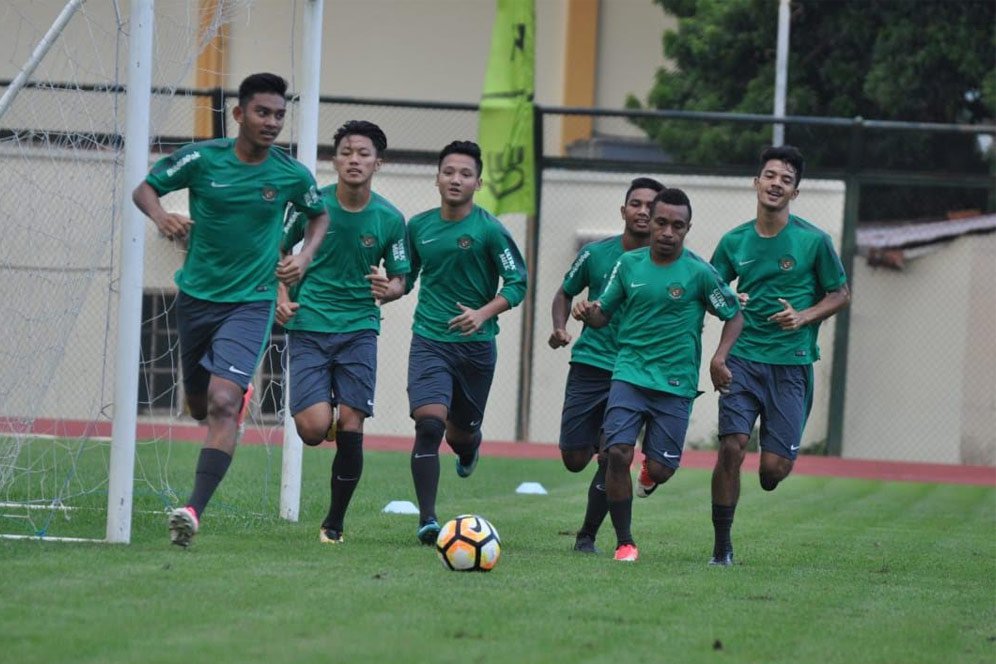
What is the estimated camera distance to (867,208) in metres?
22.5

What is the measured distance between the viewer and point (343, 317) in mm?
9211

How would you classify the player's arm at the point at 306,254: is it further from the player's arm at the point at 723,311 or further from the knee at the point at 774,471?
the knee at the point at 774,471

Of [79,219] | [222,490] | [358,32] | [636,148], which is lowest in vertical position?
[222,490]

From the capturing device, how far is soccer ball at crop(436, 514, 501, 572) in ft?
25.8

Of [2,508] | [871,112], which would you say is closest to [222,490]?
[2,508]

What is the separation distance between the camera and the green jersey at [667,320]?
8.87 m

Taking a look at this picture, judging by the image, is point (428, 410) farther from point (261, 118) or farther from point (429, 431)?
point (261, 118)

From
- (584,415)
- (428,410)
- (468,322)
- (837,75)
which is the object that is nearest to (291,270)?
(468,322)

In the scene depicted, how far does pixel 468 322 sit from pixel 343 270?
2.42 feet

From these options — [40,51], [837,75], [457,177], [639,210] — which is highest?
[837,75]

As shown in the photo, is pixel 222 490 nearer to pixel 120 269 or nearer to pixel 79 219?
pixel 79 219

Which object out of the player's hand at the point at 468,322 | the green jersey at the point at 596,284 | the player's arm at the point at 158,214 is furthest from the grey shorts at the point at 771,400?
the player's arm at the point at 158,214

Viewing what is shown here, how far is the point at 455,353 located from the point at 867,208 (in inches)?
Answer: 548

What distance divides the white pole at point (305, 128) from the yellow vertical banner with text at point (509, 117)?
915 cm
